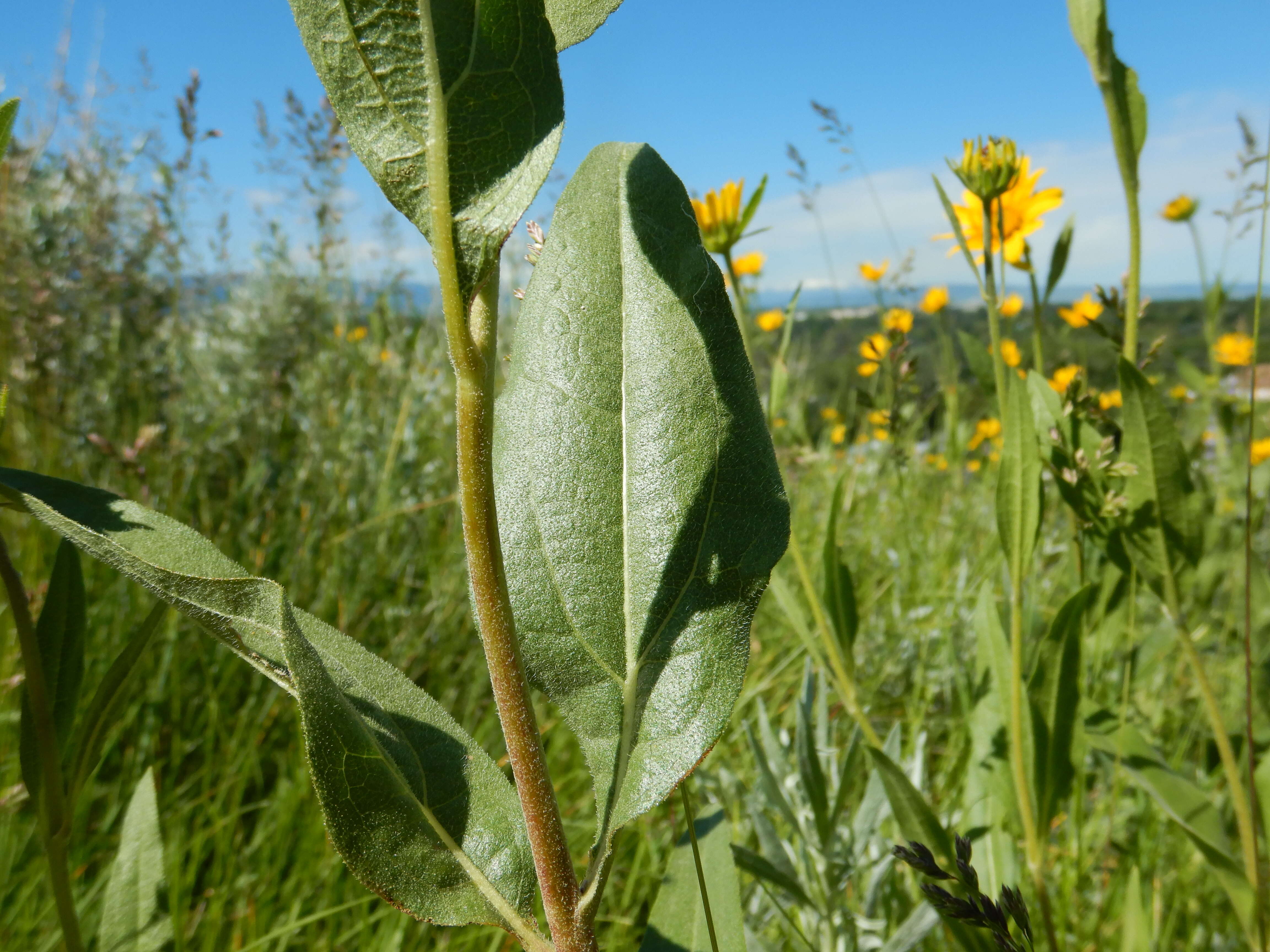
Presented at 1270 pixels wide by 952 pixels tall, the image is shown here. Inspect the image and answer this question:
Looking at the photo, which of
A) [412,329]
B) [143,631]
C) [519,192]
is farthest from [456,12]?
[412,329]

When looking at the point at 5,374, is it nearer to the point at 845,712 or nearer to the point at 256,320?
the point at 256,320

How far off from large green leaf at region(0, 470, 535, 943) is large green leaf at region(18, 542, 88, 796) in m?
0.15

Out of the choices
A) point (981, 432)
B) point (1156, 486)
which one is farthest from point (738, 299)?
point (981, 432)

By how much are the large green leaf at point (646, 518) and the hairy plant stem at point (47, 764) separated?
0.31 metres

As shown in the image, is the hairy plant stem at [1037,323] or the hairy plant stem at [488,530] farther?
the hairy plant stem at [1037,323]

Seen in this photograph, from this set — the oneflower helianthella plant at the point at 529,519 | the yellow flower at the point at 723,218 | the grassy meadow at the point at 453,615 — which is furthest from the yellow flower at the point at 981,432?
the oneflower helianthella plant at the point at 529,519

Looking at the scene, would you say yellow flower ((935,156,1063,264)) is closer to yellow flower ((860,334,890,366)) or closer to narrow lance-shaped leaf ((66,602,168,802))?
yellow flower ((860,334,890,366))

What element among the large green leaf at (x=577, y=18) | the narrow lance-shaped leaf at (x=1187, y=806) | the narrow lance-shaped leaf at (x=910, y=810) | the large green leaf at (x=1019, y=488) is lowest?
the narrow lance-shaped leaf at (x=1187, y=806)

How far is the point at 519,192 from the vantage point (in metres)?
0.43

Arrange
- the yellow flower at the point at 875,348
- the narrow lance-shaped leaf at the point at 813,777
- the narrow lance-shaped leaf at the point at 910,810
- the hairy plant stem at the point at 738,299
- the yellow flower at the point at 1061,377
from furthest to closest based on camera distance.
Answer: the yellow flower at the point at 1061,377 → the yellow flower at the point at 875,348 → the hairy plant stem at the point at 738,299 → the narrow lance-shaped leaf at the point at 813,777 → the narrow lance-shaped leaf at the point at 910,810

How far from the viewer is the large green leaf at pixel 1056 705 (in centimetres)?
98

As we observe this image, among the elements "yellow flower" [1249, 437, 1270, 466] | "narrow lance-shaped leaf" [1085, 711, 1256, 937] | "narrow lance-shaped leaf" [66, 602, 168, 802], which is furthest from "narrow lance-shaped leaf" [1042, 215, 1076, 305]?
"yellow flower" [1249, 437, 1270, 466]

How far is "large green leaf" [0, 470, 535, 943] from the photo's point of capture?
1.51ft

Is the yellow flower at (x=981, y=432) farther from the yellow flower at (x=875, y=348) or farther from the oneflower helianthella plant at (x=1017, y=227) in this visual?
the oneflower helianthella plant at (x=1017, y=227)
